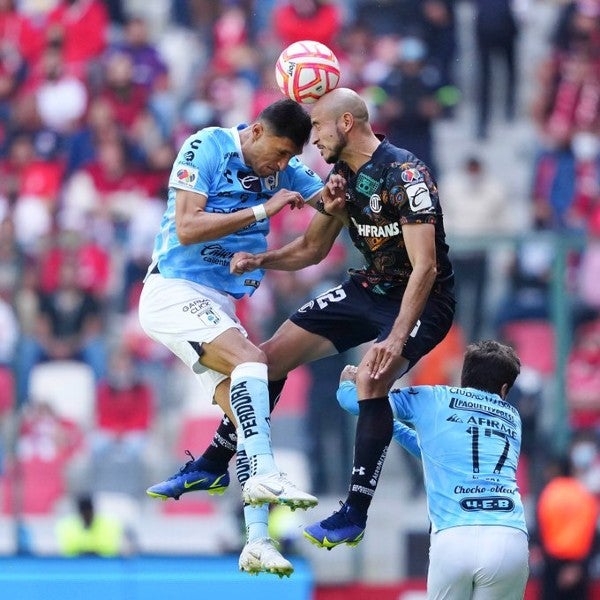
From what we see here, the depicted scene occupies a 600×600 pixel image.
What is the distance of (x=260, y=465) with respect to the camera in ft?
26.7

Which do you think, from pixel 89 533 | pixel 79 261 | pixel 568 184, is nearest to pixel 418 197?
pixel 89 533

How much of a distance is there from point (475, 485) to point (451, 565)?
1.34 feet

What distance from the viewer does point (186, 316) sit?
28.0ft

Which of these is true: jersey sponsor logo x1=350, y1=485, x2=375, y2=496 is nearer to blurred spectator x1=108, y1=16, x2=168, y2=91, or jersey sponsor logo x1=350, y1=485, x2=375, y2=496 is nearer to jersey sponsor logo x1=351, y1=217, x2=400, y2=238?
jersey sponsor logo x1=351, y1=217, x2=400, y2=238

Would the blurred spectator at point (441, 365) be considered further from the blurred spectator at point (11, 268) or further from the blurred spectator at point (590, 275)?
the blurred spectator at point (11, 268)

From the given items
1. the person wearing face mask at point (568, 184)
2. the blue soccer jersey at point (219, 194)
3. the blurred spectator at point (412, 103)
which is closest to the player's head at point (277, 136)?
the blue soccer jersey at point (219, 194)

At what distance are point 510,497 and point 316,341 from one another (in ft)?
4.76

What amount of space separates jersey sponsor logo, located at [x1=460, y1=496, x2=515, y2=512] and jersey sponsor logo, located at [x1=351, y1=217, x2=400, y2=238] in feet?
4.72

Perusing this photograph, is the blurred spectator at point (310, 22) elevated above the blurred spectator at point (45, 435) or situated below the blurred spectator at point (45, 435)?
above

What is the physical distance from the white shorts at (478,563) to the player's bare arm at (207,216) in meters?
1.86

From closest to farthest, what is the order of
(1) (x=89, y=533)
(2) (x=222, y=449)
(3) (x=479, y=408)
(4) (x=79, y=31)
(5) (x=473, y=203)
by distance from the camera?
Result: (3) (x=479, y=408) < (2) (x=222, y=449) < (1) (x=89, y=533) < (5) (x=473, y=203) < (4) (x=79, y=31)

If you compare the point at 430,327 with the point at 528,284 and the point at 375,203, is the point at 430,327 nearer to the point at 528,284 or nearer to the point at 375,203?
the point at 375,203

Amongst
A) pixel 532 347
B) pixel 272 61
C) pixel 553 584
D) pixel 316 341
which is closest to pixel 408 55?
pixel 272 61

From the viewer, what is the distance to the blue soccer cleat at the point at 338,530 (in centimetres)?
795
